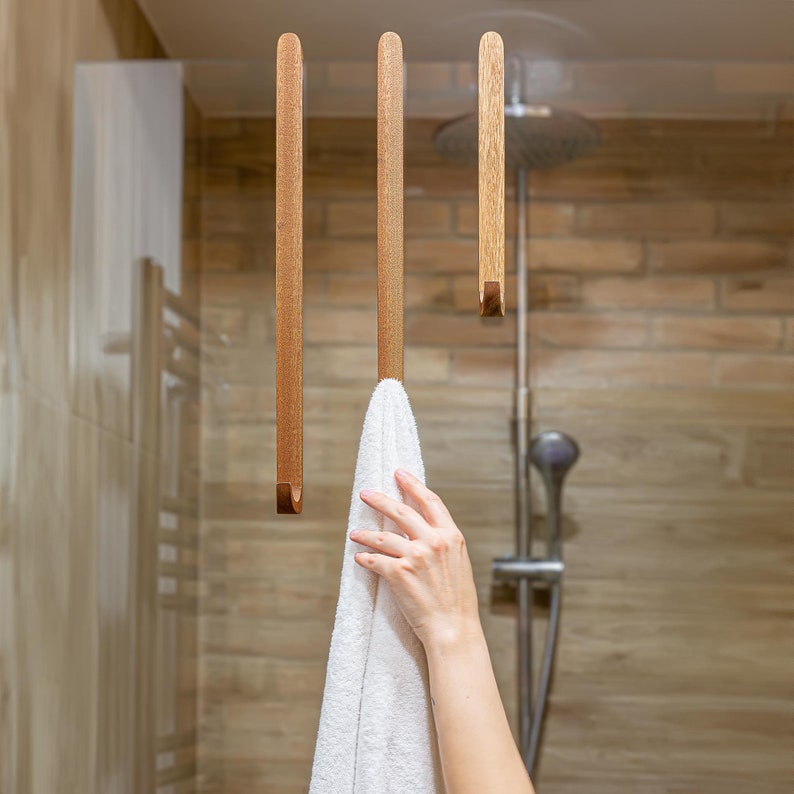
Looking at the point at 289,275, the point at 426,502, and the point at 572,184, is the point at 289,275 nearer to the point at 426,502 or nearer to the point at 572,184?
the point at 426,502

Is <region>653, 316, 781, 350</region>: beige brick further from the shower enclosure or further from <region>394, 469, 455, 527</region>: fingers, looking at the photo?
<region>394, 469, 455, 527</region>: fingers

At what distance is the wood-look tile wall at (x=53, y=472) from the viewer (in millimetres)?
1070

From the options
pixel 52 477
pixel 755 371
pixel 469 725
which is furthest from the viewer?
pixel 755 371

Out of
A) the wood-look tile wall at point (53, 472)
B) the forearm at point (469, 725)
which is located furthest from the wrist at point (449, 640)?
the wood-look tile wall at point (53, 472)

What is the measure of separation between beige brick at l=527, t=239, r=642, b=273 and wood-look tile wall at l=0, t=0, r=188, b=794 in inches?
21.7

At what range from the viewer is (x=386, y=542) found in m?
0.72

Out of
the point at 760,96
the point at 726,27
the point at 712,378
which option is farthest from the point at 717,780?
the point at 726,27

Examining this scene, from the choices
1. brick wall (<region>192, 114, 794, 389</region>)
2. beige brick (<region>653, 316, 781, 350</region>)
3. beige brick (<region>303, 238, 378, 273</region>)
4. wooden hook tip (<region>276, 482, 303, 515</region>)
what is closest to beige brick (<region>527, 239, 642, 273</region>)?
brick wall (<region>192, 114, 794, 389</region>)

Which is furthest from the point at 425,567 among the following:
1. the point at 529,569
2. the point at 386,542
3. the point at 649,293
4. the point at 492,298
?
the point at 649,293

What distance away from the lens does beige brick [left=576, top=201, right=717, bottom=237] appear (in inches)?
50.3

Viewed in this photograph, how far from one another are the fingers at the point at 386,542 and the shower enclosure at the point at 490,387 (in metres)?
0.55

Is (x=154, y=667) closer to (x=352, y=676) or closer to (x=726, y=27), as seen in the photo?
(x=352, y=676)

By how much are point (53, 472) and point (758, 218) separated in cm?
97

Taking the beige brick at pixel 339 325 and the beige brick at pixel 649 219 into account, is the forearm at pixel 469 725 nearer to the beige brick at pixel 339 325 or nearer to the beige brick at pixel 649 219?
the beige brick at pixel 339 325
